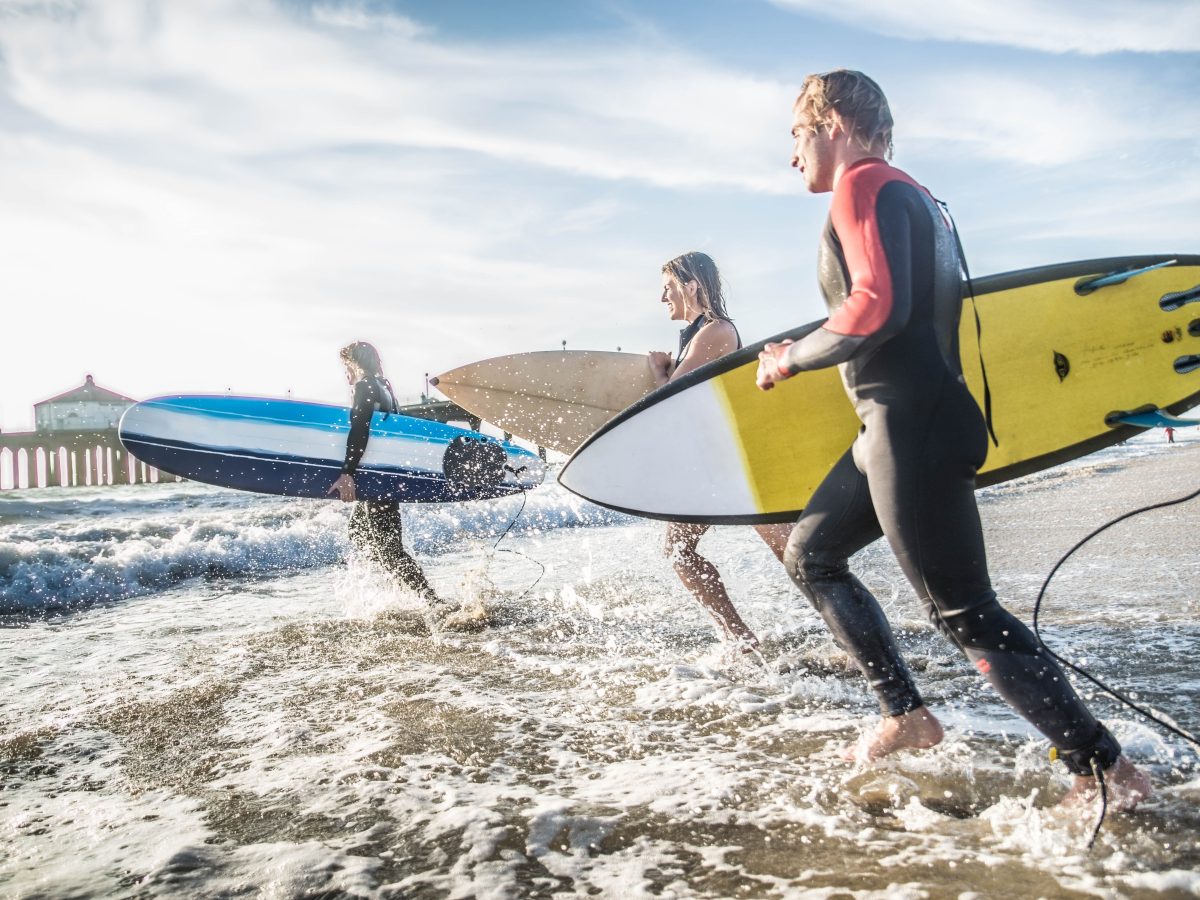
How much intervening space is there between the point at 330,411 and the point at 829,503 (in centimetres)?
487

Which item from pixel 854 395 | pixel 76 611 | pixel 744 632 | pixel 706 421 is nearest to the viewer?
pixel 854 395

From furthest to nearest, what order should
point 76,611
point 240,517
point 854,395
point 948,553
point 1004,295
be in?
1. point 240,517
2. point 76,611
3. point 1004,295
4. point 854,395
5. point 948,553

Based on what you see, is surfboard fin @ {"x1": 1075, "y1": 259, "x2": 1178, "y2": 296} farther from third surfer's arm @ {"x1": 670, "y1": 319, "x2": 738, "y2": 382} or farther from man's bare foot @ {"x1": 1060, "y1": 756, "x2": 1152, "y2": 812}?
man's bare foot @ {"x1": 1060, "y1": 756, "x2": 1152, "y2": 812}

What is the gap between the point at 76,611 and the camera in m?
6.00

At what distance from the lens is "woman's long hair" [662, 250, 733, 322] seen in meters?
3.88

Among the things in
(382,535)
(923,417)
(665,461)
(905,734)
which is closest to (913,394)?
(923,417)

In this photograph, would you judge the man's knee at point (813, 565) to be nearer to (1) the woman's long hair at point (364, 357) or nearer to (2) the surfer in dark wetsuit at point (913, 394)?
(2) the surfer in dark wetsuit at point (913, 394)

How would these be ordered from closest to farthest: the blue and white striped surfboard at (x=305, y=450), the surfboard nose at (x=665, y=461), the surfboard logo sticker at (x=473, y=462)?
the surfboard nose at (x=665, y=461) → the blue and white striped surfboard at (x=305, y=450) → the surfboard logo sticker at (x=473, y=462)

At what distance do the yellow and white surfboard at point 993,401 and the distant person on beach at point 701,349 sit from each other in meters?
0.42

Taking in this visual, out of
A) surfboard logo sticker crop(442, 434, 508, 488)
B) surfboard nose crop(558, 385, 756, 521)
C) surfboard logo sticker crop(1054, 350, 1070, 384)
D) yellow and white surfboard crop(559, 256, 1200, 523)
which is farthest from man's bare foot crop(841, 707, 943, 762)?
surfboard logo sticker crop(442, 434, 508, 488)

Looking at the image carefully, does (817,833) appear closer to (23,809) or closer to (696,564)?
(696,564)

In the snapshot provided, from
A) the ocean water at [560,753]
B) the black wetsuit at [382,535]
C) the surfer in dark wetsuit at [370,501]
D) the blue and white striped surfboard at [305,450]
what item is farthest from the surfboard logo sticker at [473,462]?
the ocean water at [560,753]

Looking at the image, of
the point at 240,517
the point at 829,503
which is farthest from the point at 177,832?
the point at 240,517

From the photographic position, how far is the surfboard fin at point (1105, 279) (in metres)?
2.83
